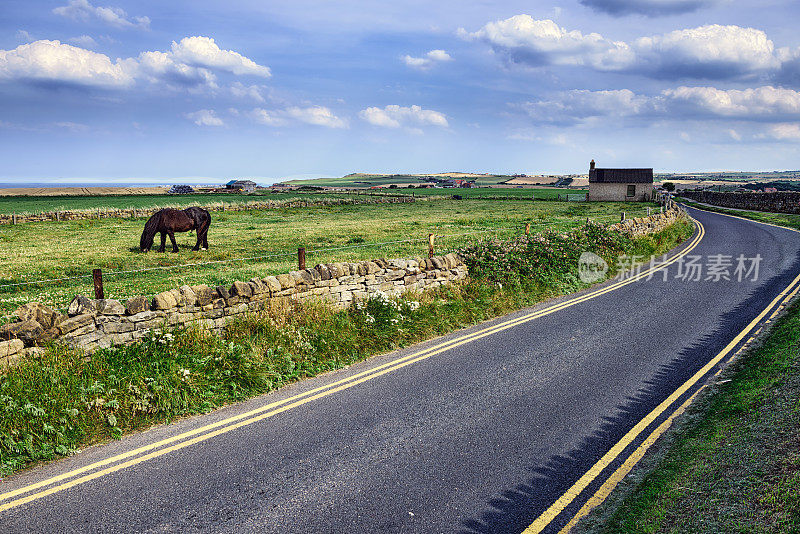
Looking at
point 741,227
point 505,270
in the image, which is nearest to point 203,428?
→ point 505,270

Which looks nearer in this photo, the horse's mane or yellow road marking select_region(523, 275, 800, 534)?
yellow road marking select_region(523, 275, 800, 534)

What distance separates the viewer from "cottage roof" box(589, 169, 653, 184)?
7969cm

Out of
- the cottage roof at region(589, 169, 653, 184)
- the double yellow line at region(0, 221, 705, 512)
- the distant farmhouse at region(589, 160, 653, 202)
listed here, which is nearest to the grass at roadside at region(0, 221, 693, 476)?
the double yellow line at region(0, 221, 705, 512)

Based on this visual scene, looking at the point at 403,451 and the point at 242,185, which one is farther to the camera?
the point at 242,185

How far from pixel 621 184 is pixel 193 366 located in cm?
8390

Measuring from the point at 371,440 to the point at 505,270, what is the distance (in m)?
9.93

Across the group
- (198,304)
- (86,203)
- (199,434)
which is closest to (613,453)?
(199,434)

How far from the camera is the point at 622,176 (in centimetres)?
8194

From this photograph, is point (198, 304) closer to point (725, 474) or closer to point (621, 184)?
point (725, 474)

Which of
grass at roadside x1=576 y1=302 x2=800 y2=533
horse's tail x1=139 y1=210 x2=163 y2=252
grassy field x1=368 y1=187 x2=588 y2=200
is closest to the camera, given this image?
grass at roadside x1=576 y1=302 x2=800 y2=533

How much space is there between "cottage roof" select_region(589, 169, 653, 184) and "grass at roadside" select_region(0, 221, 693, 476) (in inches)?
2997

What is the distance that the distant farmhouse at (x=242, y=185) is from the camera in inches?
4584

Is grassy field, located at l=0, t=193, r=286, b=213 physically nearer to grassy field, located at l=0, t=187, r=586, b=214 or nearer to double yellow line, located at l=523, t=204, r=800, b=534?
grassy field, located at l=0, t=187, r=586, b=214

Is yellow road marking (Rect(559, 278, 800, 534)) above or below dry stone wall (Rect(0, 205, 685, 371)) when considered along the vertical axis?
below
